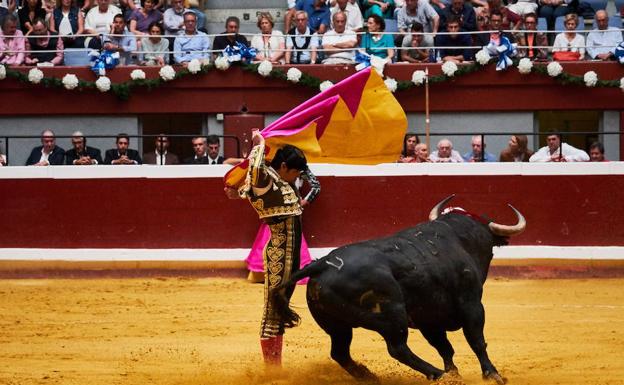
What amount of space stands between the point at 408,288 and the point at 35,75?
839cm

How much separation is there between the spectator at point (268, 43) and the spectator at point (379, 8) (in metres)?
1.21

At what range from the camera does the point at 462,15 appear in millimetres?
13992

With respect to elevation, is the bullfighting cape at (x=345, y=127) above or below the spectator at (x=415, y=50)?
below

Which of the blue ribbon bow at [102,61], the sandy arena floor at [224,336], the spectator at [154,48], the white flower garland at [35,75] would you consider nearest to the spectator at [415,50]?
the spectator at [154,48]

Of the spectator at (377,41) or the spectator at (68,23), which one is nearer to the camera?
the spectator at (377,41)

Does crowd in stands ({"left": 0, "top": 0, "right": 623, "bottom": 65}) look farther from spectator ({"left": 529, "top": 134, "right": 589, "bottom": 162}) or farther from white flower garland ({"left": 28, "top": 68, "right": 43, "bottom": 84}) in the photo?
spectator ({"left": 529, "top": 134, "right": 589, "bottom": 162})

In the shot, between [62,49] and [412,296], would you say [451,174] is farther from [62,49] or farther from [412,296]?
[412,296]

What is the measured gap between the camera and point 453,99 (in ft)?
45.8

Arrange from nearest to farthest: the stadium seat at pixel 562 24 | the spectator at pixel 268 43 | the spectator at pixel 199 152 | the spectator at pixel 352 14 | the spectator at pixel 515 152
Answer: the spectator at pixel 199 152 < the spectator at pixel 515 152 < the spectator at pixel 268 43 < the spectator at pixel 352 14 < the stadium seat at pixel 562 24

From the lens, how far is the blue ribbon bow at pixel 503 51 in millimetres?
13547

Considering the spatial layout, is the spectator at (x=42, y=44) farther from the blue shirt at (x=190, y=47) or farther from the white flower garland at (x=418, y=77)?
the white flower garland at (x=418, y=77)

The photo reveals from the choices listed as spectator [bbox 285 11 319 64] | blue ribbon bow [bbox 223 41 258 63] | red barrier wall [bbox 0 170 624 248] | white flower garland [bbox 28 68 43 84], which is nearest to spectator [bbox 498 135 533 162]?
red barrier wall [bbox 0 170 624 248]

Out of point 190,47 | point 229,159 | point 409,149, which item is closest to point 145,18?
point 190,47

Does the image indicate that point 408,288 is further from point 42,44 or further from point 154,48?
point 42,44
